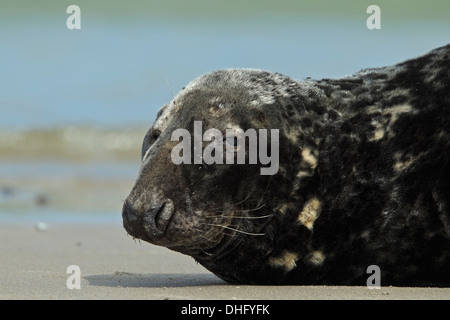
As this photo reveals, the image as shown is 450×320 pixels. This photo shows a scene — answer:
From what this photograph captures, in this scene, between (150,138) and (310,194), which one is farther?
(150,138)

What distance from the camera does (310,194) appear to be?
18.5 feet

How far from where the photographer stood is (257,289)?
5.64 m

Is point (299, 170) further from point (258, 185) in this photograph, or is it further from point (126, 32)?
point (126, 32)

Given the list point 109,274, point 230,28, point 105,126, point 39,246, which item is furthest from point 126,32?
point 109,274

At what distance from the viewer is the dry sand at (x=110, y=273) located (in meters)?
5.46

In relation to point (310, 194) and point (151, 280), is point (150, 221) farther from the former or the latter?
point (151, 280)

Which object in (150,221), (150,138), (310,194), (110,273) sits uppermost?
(150,138)

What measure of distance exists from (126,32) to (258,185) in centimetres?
2543

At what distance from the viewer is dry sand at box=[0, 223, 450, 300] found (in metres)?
5.46

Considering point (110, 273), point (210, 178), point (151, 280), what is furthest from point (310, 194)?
point (110, 273)

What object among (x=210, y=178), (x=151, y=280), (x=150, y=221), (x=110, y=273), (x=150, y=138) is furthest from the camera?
(x=110, y=273)

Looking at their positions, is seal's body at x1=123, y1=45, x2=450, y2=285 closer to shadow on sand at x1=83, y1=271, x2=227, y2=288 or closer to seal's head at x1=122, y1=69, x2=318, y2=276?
seal's head at x1=122, y1=69, x2=318, y2=276

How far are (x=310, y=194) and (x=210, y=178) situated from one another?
2.01 feet

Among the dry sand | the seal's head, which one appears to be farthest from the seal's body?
the dry sand
